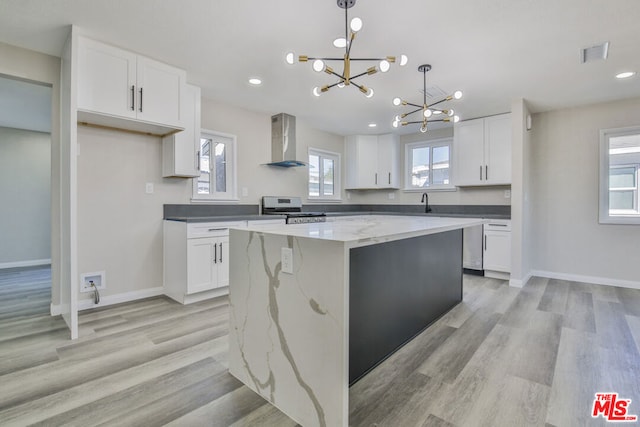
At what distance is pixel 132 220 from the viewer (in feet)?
10.8

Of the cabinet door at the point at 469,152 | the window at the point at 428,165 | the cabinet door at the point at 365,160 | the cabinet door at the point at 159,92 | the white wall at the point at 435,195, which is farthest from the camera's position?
the cabinet door at the point at 365,160

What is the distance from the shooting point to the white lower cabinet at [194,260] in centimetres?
314

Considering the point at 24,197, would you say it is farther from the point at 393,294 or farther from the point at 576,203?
the point at 576,203

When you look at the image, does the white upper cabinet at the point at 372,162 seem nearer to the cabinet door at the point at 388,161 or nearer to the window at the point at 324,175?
the cabinet door at the point at 388,161

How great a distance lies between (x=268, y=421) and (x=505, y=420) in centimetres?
114

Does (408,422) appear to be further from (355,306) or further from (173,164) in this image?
(173,164)

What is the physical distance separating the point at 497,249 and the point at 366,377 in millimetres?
3236

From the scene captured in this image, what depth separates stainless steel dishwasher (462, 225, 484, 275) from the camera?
4.39m

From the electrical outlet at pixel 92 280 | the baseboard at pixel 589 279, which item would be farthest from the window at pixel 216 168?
the baseboard at pixel 589 279

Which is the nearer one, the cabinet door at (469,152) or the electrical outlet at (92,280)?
the electrical outlet at (92,280)

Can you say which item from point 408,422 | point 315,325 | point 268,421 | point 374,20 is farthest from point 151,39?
point 408,422

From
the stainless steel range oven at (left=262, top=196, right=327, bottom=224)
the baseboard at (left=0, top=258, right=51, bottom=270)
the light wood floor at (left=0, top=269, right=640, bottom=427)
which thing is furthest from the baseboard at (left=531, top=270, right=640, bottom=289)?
the baseboard at (left=0, top=258, right=51, bottom=270)

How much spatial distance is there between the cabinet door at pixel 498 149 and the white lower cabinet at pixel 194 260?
3655 millimetres

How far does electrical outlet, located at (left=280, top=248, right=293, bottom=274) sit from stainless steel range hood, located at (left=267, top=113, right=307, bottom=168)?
3.05m
